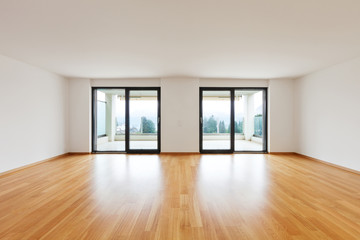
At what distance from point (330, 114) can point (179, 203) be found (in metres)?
4.54

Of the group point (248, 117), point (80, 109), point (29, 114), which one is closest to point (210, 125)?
point (80, 109)

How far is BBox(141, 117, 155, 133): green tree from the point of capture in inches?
260

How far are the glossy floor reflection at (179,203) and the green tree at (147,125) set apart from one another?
2344 millimetres

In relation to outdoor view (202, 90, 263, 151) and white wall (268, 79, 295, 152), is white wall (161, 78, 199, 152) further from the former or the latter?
white wall (268, 79, 295, 152)

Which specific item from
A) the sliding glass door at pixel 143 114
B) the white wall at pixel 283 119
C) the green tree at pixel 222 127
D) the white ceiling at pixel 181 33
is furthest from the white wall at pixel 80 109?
the white wall at pixel 283 119

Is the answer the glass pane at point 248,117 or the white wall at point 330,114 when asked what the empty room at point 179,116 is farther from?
the glass pane at point 248,117

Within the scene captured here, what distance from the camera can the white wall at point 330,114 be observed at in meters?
4.29

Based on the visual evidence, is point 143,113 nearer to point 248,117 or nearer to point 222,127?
point 222,127

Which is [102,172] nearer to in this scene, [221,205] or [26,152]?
[26,152]

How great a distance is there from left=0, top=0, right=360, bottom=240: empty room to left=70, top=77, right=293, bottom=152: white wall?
32mm

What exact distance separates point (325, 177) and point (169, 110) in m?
4.21

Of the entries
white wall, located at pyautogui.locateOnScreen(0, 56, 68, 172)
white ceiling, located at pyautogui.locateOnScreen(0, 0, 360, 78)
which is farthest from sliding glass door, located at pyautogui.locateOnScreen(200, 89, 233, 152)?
white wall, located at pyautogui.locateOnScreen(0, 56, 68, 172)

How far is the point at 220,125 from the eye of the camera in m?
6.73

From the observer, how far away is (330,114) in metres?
4.94
